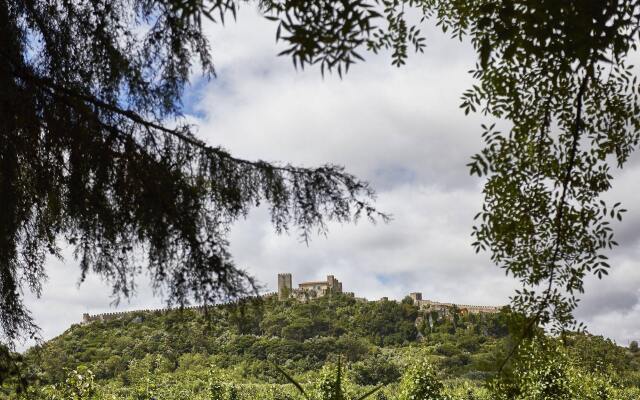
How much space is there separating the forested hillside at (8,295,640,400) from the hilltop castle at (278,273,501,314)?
199cm

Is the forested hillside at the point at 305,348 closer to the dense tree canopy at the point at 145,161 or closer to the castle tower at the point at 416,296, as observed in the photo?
the castle tower at the point at 416,296

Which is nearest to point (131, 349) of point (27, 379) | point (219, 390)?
point (219, 390)

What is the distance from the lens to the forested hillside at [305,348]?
3762cm

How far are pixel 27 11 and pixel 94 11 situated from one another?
0.33m

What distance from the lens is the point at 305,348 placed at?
180 ft

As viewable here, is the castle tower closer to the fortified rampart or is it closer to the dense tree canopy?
the fortified rampart

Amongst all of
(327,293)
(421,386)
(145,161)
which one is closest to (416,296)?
(327,293)

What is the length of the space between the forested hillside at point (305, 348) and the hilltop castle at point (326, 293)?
1991mm

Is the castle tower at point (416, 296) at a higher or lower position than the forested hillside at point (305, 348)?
higher

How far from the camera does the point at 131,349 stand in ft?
145

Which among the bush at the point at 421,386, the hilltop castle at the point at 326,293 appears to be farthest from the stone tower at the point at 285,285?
the bush at the point at 421,386

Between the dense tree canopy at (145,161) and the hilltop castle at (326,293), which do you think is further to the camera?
the hilltop castle at (326,293)

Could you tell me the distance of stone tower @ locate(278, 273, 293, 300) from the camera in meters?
72.6

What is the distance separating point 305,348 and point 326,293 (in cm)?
1869
